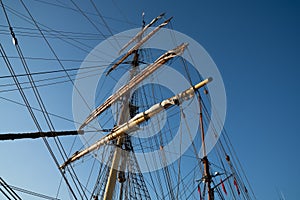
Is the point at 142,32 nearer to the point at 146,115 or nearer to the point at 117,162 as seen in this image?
the point at 146,115

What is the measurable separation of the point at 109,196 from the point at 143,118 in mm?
3116

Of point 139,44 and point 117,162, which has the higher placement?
point 139,44

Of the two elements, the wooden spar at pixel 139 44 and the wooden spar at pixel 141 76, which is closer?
the wooden spar at pixel 141 76

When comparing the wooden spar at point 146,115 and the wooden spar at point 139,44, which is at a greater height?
the wooden spar at point 139,44

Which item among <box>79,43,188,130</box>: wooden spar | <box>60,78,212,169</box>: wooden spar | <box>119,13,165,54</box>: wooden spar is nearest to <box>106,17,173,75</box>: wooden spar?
<box>119,13,165,54</box>: wooden spar

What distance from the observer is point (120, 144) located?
10.5 meters

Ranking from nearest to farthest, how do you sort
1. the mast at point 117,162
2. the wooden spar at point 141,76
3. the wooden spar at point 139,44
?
the mast at point 117,162, the wooden spar at point 141,76, the wooden spar at point 139,44

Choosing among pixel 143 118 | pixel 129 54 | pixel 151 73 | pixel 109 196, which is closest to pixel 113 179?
pixel 109 196

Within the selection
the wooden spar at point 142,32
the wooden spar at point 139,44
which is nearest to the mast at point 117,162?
the wooden spar at point 139,44

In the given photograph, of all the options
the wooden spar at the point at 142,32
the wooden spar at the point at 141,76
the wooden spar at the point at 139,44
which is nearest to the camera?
the wooden spar at the point at 141,76

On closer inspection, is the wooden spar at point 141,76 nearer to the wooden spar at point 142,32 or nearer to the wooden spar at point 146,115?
the wooden spar at point 146,115

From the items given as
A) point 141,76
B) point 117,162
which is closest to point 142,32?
point 141,76

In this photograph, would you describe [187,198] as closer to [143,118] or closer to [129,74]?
[143,118]

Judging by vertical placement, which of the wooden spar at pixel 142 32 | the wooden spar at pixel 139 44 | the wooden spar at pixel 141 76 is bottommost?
the wooden spar at pixel 141 76
